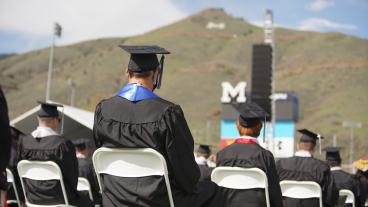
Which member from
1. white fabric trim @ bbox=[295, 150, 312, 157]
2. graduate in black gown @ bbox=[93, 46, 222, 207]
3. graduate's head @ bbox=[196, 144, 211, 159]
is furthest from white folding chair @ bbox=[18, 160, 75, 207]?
graduate's head @ bbox=[196, 144, 211, 159]

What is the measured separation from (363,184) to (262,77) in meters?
15.5

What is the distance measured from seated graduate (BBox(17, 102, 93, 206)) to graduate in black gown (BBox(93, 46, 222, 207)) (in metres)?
2.39

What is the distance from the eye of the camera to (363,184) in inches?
353

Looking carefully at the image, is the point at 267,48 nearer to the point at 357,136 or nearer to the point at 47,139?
the point at 47,139

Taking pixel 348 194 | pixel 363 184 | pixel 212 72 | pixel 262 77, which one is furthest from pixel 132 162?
pixel 212 72

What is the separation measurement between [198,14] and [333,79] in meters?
72.3

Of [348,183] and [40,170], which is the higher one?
[40,170]

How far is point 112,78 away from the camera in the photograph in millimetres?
87562

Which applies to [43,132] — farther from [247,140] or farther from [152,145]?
[152,145]

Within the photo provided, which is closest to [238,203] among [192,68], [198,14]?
[192,68]

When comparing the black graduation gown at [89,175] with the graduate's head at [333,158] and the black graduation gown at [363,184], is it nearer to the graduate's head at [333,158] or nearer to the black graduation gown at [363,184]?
the graduate's head at [333,158]

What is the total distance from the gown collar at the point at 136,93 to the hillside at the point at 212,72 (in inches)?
1639

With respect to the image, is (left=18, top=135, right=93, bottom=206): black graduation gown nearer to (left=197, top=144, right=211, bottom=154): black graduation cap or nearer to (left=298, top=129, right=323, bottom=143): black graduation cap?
(left=298, top=129, right=323, bottom=143): black graduation cap

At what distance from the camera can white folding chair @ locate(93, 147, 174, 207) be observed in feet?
11.3
